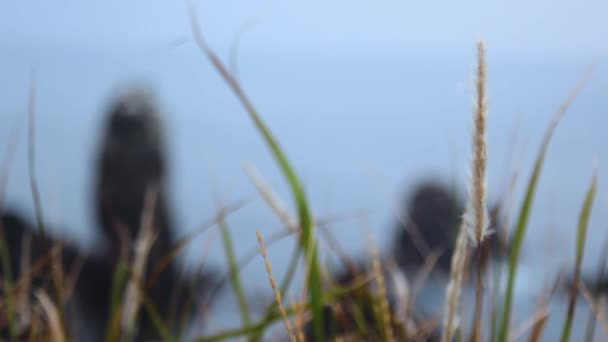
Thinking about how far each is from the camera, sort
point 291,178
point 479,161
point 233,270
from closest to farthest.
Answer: point 479,161, point 291,178, point 233,270

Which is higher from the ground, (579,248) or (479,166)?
(479,166)

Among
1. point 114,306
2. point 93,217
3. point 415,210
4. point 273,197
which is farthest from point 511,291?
point 93,217

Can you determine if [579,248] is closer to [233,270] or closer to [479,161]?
[479,161]

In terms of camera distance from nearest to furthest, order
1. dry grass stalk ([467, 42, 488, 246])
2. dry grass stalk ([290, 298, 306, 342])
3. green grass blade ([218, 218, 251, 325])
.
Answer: dry grass stalk ([467, 42, 488, 246])
dry grass stalk ([290, 298, 306, 342])
green grass blade ([218, 218, 251, 325])

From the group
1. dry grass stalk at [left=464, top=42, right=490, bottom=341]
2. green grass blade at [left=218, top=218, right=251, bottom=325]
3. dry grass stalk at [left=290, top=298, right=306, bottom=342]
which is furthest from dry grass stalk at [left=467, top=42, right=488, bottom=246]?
green grass blade at [left=218, top=218, right=251, bottom=325]

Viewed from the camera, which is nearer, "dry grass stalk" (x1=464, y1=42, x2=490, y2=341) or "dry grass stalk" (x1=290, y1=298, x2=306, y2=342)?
"dry grass stalk" (x1=464, y1=42, x2=490, y2=341)

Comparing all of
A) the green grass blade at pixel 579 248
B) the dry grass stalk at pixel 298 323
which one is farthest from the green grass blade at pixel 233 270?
the green grass blade at pixel 579 248

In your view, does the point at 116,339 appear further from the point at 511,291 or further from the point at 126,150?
the point at 126,150

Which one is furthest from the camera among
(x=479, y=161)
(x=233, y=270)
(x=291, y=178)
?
(x=233, y=270)

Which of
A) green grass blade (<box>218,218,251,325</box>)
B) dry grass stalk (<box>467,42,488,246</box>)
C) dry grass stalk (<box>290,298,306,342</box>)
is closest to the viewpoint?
dry grass stalk (<box>467,42,488,246</box>)

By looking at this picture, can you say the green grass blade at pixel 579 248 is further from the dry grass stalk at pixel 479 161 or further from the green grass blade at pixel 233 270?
the green grass blade at pixel 233 270

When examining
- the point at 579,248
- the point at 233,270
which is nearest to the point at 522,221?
the point at 579,248

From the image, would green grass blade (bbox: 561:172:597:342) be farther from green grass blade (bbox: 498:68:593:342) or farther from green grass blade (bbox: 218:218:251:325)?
green grass blade (bbox: 218:218:251:325)

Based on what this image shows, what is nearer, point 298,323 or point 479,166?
point 479,166
